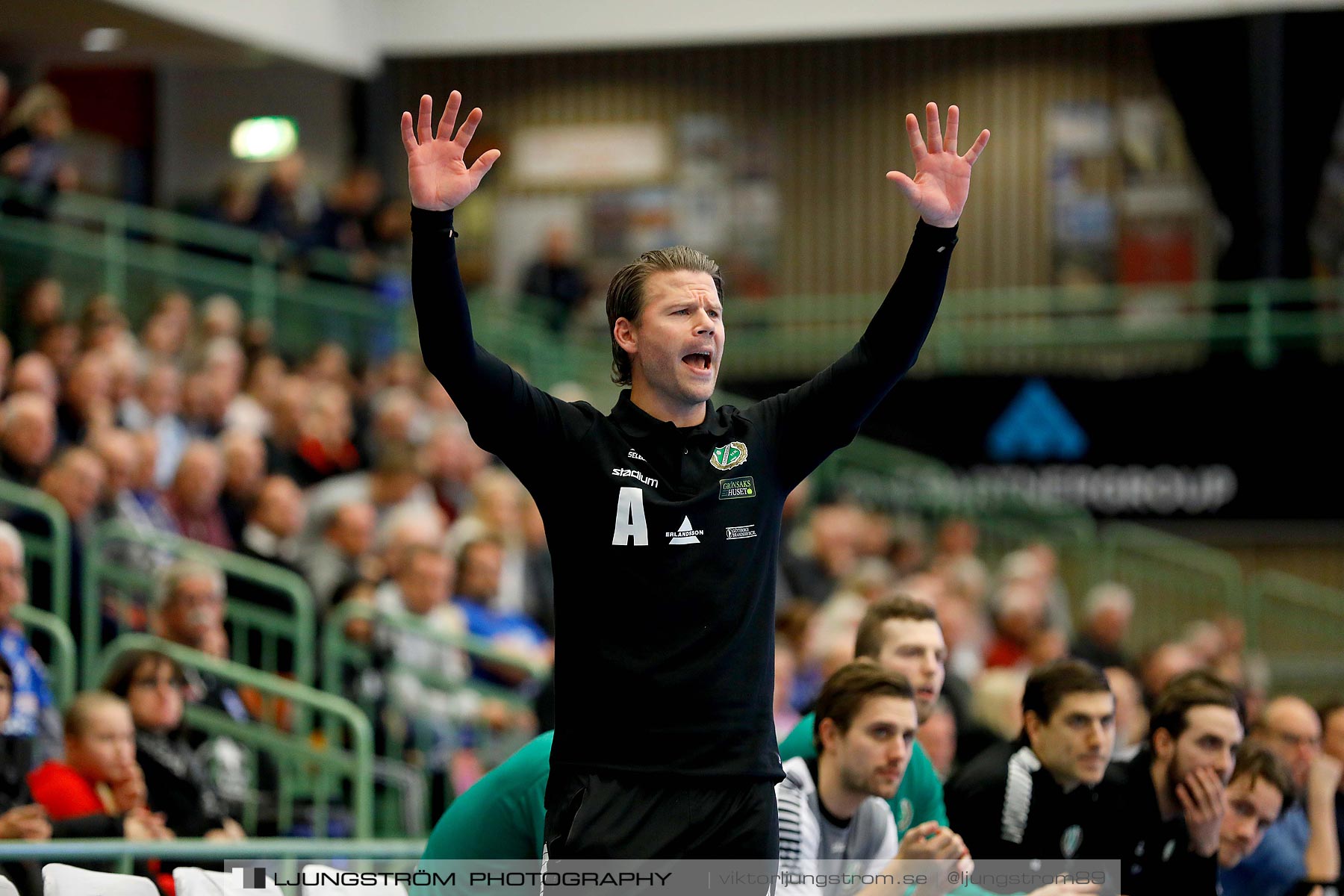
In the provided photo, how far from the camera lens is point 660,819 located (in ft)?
8.46

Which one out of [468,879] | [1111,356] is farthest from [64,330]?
[1111,356]

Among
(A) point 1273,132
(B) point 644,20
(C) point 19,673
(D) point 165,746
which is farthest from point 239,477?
(A) point 1273,132

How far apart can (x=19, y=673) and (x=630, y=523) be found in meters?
3.45

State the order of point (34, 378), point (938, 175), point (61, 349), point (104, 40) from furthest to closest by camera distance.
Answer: point (104, 40) → point (61, 349) → point (34, 378) → point (938, 175)

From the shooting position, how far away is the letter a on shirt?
267 centimetres

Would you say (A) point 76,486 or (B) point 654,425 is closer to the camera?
(B) point 654,425

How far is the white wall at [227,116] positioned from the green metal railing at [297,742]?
10.0 meters

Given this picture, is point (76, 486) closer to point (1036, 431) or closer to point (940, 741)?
point (940, 741)

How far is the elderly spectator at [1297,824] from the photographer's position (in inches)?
199

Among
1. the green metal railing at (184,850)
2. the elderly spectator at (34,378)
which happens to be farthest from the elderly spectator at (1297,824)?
the elderly spectator at (34,378)

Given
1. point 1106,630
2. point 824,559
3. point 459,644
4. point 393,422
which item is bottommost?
point 1106,630

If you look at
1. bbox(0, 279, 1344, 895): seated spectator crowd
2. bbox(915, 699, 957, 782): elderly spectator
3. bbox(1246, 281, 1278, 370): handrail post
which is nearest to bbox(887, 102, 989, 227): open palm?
bbox(0, 279, 1344, 895): seated spectator crowd

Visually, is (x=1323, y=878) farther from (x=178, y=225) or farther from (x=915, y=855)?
(x=178, y=225)

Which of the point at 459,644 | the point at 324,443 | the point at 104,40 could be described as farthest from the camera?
the point at 104,40
